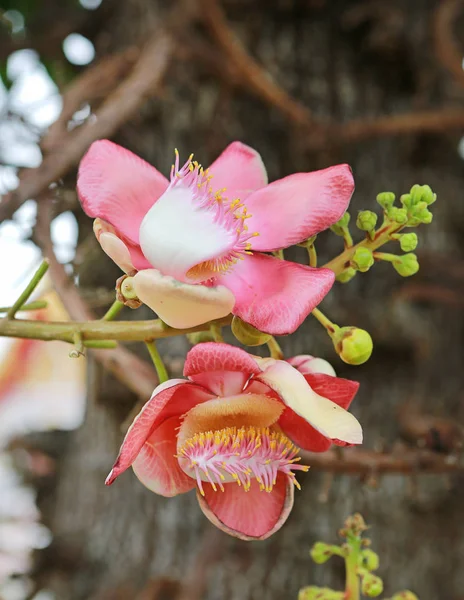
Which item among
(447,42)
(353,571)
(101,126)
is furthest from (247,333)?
(447,42)

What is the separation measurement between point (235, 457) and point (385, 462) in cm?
20

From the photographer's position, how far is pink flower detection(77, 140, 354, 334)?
0.28 metres

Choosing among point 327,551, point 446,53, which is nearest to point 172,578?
point 327,551

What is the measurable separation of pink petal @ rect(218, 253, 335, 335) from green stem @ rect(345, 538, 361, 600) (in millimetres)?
153

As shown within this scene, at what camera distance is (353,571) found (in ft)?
1.18

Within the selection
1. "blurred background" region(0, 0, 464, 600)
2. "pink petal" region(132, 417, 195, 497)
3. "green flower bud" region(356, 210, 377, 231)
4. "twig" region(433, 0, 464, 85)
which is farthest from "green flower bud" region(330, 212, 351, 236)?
"twig" region(433, 0, 464, 85)

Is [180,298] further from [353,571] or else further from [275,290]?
[353,571]

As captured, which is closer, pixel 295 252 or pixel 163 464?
pixel 163 464

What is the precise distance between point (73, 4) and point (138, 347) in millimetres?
658

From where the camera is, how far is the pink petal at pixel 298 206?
304 millimetres

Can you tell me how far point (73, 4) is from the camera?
3.68ft

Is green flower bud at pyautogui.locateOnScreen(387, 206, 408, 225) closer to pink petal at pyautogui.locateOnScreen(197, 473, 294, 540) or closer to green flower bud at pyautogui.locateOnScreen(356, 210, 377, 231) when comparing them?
green flower bud at pyautogui.locateOnScreen(356, 210, 377, 231)

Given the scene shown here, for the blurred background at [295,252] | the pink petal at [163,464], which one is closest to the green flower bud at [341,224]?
the pink petal at [163,464]

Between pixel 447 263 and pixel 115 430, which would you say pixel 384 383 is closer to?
pixel 447 263
